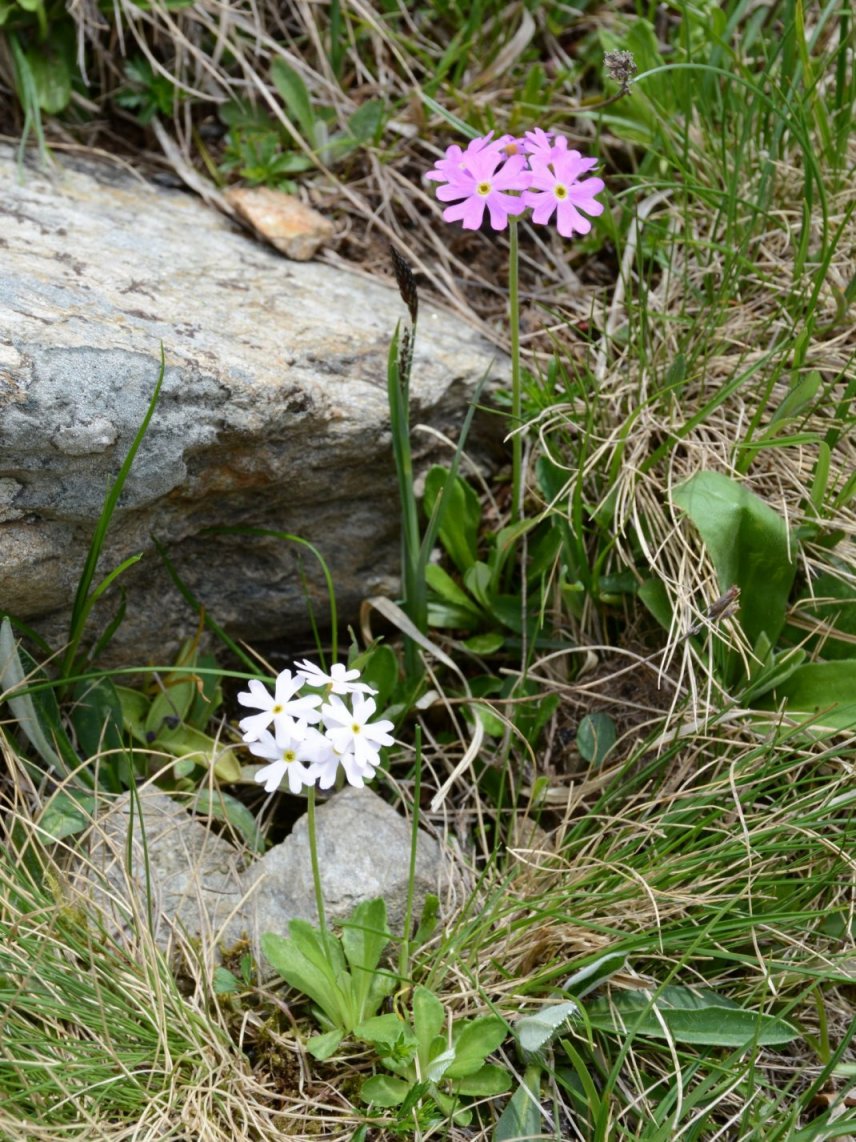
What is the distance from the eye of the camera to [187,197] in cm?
297

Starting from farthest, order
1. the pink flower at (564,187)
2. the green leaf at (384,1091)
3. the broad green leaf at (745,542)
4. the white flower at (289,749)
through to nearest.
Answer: the broad green leaf at (745,542) < the pink flower at (564,187) < the green leaf at (384,1091) < the white flower at (289,749)

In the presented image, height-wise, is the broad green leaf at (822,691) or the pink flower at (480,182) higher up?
the pink flower at (480,182)

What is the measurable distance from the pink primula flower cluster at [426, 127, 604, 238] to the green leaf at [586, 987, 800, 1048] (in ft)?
4.82

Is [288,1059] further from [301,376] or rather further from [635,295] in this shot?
[635,295]

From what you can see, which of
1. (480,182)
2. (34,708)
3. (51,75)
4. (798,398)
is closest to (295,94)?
(51,75)

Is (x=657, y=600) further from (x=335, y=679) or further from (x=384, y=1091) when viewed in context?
(x=384, y=1091)

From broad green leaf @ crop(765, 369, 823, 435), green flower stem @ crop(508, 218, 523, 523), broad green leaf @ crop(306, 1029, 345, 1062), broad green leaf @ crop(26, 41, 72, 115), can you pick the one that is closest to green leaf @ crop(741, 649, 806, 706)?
broad green leaf @ crop(765, 369, 823, 435)

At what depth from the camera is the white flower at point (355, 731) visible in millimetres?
1769

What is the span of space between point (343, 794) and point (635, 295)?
61.3 inches

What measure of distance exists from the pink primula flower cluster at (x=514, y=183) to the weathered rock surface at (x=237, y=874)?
1247mm

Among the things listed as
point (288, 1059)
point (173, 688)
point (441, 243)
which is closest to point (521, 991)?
point (288, 1059)

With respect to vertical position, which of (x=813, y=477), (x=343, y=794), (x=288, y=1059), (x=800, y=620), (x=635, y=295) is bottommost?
(x=288, y=1059)

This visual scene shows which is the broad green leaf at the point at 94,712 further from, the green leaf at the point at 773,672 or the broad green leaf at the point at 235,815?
the green leaf at the point at 773,672

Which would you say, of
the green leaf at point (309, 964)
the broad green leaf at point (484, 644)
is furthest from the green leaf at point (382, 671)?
the green leaf at point (309, 964)
